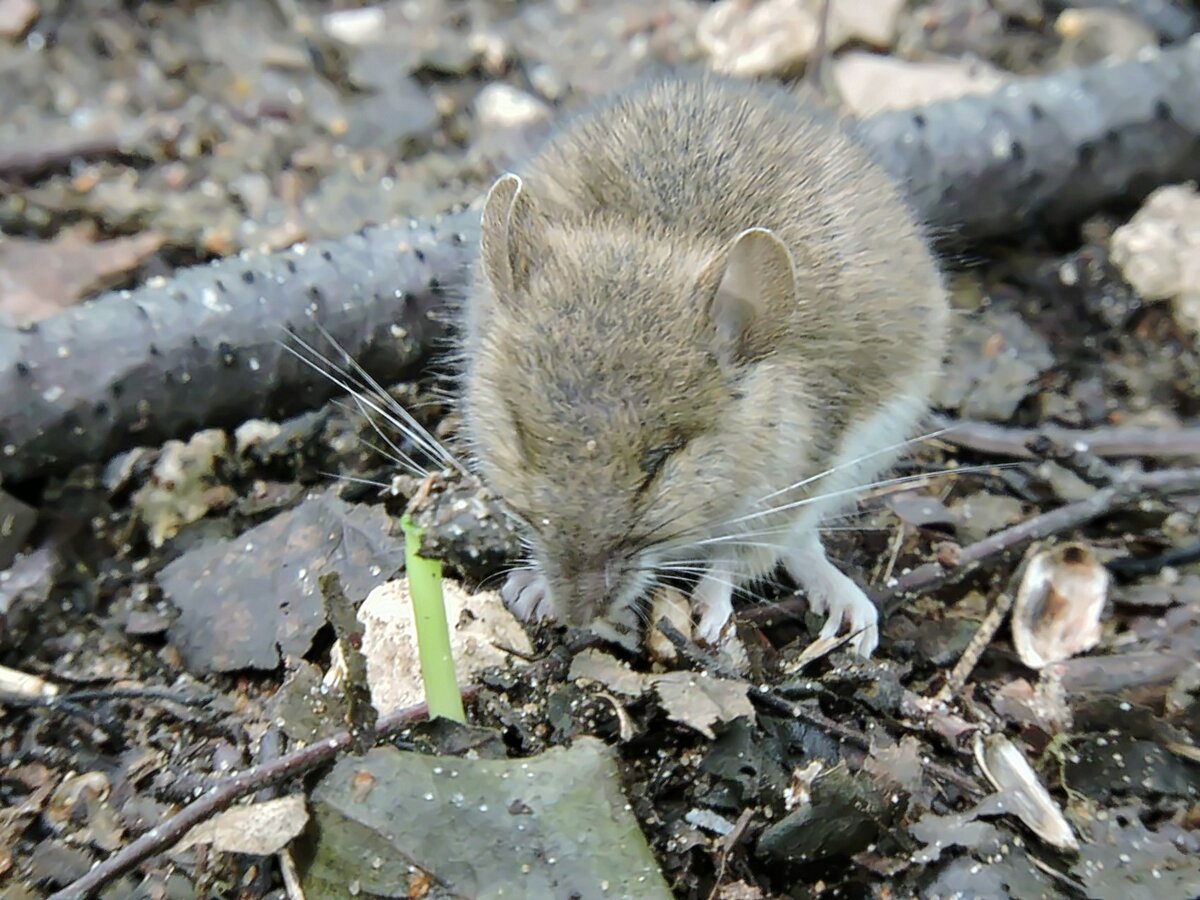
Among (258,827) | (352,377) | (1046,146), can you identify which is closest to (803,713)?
(258,827)

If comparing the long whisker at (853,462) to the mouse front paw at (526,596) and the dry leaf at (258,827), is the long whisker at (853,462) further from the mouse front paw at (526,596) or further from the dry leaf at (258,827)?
the dry leaf at (258,827)

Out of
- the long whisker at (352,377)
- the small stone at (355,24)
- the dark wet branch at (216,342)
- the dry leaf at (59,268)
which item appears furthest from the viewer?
the small stone at (355,24)

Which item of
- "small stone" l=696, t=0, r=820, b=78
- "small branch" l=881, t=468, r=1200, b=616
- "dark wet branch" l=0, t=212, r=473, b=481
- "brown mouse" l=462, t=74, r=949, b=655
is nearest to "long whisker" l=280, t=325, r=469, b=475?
"dark wet branch" l=0, t=212, r=473, b=481

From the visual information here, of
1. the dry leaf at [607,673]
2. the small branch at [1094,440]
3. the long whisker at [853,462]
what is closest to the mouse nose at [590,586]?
the dry leaf at [607,673]

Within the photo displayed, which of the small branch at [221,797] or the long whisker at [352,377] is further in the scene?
the long whisker at [352,377]

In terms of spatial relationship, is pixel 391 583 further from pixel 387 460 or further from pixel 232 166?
pixel 232 166

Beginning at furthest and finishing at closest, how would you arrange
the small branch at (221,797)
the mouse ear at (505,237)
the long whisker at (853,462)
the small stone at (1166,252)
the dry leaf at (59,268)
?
the small stone at (1166,252)
the dry leaf at (59,268)
the long whisker at (853,462)
the mouse ear at (505,237)
the small branch at (221,797)

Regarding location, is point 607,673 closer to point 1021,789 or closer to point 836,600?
point 836,600

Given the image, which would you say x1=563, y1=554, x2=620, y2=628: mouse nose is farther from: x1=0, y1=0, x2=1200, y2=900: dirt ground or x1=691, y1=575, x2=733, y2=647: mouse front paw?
x1=691, y1=575, x2=733, y2=647: mouse front paw
